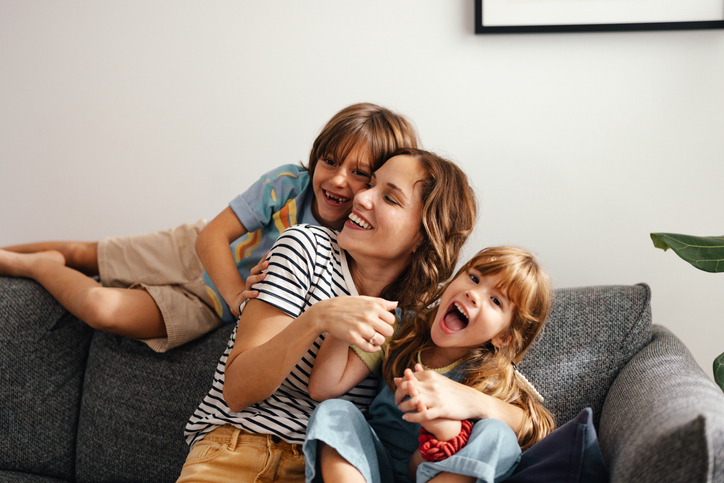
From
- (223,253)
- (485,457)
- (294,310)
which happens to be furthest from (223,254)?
(485,457)

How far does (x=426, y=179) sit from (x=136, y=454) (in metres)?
1.08

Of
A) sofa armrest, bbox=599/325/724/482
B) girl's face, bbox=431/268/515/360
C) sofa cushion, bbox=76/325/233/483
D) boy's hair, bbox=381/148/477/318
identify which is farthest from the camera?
sofa cushion, bbox=76/325/233/483

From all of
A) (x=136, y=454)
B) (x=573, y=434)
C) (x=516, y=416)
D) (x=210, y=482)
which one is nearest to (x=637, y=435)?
(x=573, y=434)

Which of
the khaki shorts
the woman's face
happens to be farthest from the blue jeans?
the khaki shorts

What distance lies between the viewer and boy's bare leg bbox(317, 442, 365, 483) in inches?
36.7

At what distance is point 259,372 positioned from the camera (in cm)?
105

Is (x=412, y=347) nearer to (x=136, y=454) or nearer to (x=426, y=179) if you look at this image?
(x=426, y=179)

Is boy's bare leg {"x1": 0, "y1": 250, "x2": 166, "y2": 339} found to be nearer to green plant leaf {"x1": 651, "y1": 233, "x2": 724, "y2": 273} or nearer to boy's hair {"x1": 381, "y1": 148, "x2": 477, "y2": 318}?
boy's hair {"x1": 381, "y1": 148, "x2": 477, "y2": 318}

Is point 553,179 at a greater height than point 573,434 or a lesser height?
greater

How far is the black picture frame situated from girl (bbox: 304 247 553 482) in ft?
2.71

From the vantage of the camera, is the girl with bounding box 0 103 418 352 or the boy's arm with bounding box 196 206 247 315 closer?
the girl with bounding box 0 103 418 352

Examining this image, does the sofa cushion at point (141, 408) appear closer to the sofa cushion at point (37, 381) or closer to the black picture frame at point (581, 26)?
the sofa cushion at point (37, 381)

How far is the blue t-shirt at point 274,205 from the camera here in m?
1.54

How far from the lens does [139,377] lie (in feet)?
5.03
